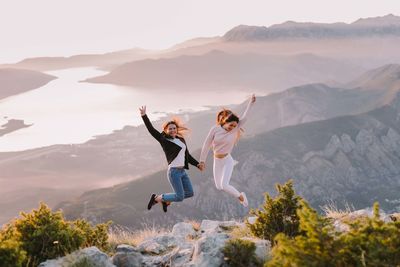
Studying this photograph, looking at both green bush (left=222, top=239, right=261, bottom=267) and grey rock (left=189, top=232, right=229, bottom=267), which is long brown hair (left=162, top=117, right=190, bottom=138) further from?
green bush (left=222, top=239, right=261, bottom=267)

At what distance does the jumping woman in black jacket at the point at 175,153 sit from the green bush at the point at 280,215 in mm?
3322

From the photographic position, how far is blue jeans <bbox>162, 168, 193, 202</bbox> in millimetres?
13039

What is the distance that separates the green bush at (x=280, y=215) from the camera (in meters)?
9.94

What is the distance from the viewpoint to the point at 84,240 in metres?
9.78

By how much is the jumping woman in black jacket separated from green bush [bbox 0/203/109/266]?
3.61m

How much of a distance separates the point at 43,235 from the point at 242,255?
4113 millimetres

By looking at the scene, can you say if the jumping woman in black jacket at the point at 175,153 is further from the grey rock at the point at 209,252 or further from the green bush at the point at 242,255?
the green bush at the point at 242,255

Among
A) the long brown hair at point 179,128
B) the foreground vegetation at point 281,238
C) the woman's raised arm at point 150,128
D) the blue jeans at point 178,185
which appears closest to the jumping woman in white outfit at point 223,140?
the blue jeans at point 178,185

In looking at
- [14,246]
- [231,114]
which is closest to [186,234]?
[231,114]

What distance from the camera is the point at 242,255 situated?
8305mm

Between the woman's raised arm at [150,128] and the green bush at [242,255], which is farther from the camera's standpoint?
the woman's raised arm at [150,128]

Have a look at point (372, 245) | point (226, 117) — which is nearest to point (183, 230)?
point (226, 117)

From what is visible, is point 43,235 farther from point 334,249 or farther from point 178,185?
point 334,249

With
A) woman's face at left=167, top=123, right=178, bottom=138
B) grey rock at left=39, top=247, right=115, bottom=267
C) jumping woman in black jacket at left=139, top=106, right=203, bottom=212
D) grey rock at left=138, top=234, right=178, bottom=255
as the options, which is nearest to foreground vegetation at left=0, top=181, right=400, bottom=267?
grey rock at left=39, top=247, right=115, bottom=267
